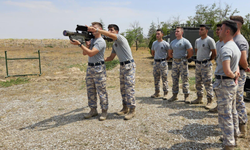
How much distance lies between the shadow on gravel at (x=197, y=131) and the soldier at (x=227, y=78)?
69 cm

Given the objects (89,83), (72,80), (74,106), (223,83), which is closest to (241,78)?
(223,83)

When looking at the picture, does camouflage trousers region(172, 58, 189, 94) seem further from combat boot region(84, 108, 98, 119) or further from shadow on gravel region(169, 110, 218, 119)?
combat boot region(84, 108, 98, 119)

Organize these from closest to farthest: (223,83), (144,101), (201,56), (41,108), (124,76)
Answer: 1. (223,83)
2. (124,76)
3. (201,56)
4. (41,108)
5. (144,101)

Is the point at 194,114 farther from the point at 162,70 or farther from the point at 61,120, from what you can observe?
the point at 61,120

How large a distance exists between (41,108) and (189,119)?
3.85m

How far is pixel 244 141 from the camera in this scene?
3.14 m

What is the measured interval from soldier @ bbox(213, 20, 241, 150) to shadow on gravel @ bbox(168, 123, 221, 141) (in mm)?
687

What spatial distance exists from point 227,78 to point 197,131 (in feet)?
4.50

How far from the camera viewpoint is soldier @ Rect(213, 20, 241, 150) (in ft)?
8.14

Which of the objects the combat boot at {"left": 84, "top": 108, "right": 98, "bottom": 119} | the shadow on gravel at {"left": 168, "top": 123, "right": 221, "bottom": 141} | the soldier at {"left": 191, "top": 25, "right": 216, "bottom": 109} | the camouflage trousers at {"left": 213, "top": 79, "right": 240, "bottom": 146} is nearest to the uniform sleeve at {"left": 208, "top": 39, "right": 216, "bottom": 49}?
the soldier at {"left": 191, "top": 25, "right": 216, "bottom": 109}

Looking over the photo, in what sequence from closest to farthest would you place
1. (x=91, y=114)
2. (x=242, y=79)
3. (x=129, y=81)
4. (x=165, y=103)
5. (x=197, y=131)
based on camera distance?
(x=242, y=79), (x=197, y=131), (x=129, y=81), (x=91, y=114), (x=165, y=103)

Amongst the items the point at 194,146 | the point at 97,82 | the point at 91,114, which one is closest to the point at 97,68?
the point at 97,82

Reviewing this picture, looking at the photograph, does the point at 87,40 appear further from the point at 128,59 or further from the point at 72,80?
the point at 72,80

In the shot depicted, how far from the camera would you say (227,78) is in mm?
2604
